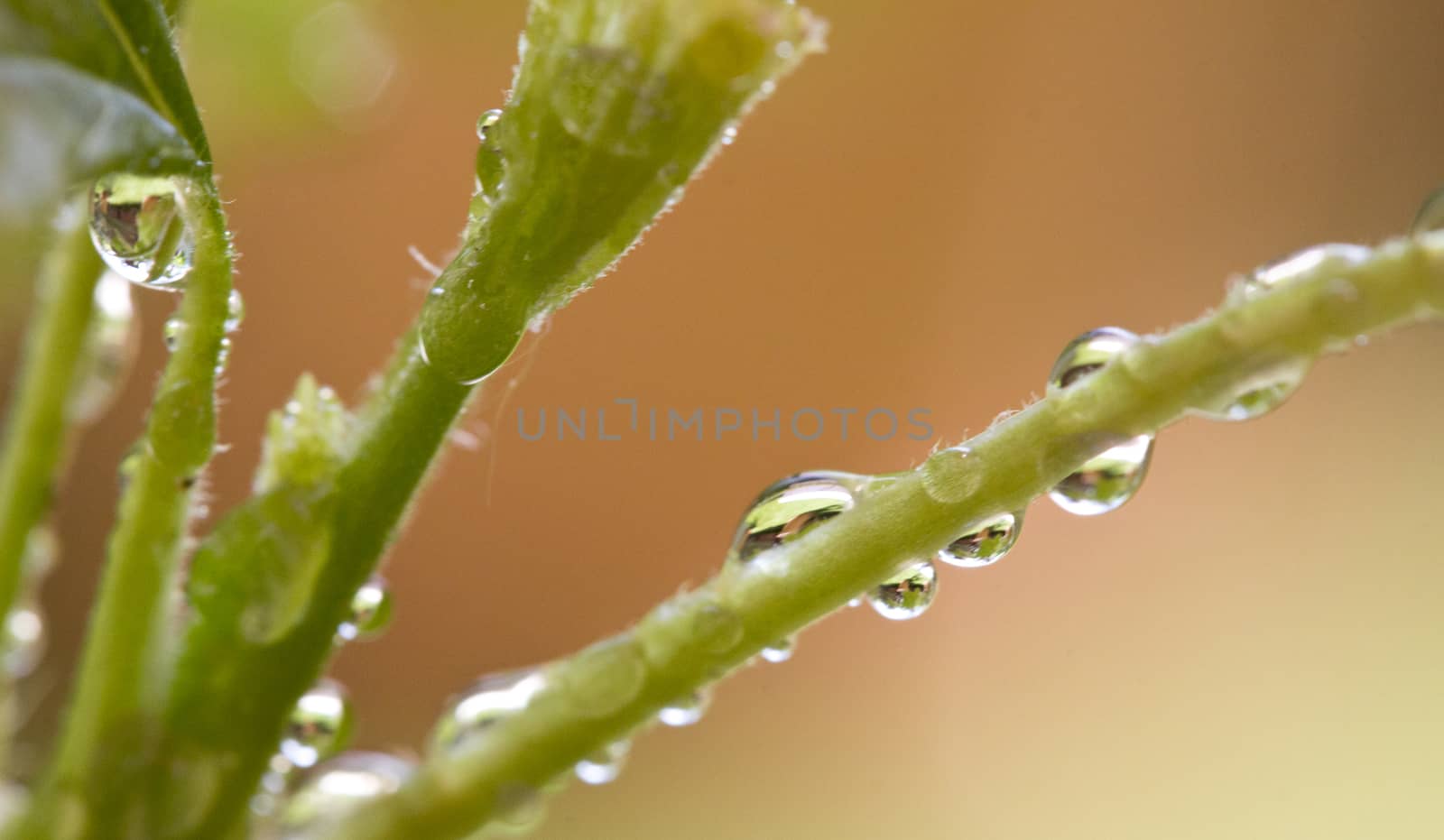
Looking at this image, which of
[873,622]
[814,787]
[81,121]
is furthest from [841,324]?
[81,121]

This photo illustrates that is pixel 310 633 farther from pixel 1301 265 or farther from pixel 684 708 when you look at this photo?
pixel 1301 265

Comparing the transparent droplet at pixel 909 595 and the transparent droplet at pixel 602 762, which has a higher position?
the transparent droplet at pixel 909 595

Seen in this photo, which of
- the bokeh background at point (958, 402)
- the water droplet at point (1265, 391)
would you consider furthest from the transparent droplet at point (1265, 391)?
the bokeh background at point (958, 402)

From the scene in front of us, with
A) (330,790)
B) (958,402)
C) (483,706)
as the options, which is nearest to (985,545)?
(483,706)

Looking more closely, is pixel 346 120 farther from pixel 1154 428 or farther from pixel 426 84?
pixel 1154 428

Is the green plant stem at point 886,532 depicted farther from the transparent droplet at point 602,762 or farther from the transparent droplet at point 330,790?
the transparent droplet at point 330,790
